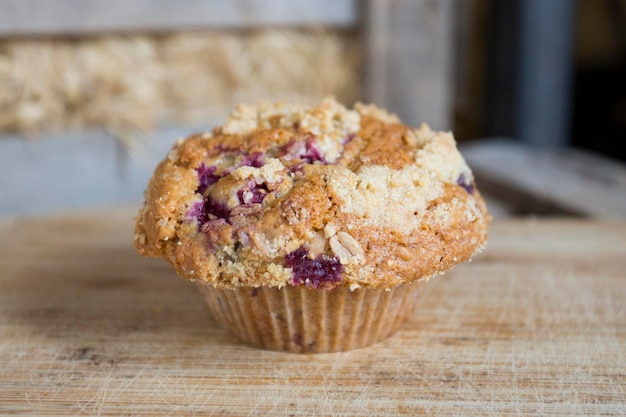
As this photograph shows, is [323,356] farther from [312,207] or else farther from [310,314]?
[312,207]

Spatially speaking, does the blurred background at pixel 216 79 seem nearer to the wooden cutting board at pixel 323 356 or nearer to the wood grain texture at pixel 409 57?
the wood grain texture at pixel 409 57

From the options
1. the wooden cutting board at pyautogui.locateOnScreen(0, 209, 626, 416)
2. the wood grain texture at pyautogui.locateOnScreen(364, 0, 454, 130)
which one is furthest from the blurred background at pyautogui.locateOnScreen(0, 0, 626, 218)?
the wooden cutting board at pyautogui.locateOnScreen(0, 209, 626, 416)

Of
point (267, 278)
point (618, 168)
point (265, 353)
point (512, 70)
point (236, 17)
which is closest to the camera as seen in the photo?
point (267, 278)

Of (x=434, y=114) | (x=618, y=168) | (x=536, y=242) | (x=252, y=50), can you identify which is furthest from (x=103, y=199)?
(x=618, y=168)

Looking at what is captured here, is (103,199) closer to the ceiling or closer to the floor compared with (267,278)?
closer to the floor

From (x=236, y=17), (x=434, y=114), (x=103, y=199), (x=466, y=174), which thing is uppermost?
(x=236, y=17)

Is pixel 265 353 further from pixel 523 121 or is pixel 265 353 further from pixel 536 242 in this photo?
pixel 523 121

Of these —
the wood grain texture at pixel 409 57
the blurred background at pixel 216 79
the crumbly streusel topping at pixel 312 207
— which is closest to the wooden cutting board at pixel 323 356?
the crumbly streusel topping at pixel 312 207

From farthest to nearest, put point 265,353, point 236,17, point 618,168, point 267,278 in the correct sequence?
point 236,17
point 618,168
point 265,353
point 267,278
